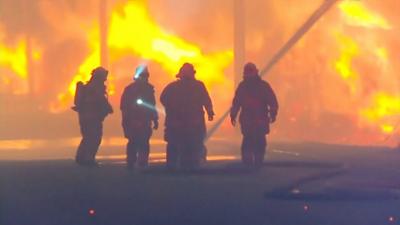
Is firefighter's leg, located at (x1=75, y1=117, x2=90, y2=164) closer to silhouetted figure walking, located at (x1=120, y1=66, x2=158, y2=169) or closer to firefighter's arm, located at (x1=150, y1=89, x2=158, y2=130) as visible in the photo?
silhouetted figure walking, located at (x1=120, y1=66, x2=158, y2=169)

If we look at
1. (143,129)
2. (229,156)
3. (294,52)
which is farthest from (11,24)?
(143,129)

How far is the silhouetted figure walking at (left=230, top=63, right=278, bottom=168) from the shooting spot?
9.98 metres

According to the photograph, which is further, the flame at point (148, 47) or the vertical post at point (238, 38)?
the flame at point (148, 47)

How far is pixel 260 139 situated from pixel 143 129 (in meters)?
1.69

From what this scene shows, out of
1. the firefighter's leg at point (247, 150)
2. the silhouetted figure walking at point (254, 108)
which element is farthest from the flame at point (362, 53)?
the silhouetted figure walking at point (254, 108)

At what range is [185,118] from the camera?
989 cm

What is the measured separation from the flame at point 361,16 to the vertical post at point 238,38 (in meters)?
3.66

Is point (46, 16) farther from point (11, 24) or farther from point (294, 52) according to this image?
point (294, 52)

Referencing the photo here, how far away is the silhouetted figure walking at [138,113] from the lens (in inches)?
406

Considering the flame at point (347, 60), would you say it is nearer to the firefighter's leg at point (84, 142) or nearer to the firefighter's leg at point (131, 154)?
the firefighter's leg at point (84, 142)

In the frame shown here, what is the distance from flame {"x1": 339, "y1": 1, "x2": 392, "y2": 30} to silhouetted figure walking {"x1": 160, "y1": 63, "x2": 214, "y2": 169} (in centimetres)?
1473

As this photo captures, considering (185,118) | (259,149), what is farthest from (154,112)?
(259,149)

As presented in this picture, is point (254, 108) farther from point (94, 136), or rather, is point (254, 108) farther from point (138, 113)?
point (94, 136)

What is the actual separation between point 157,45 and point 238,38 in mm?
4049
